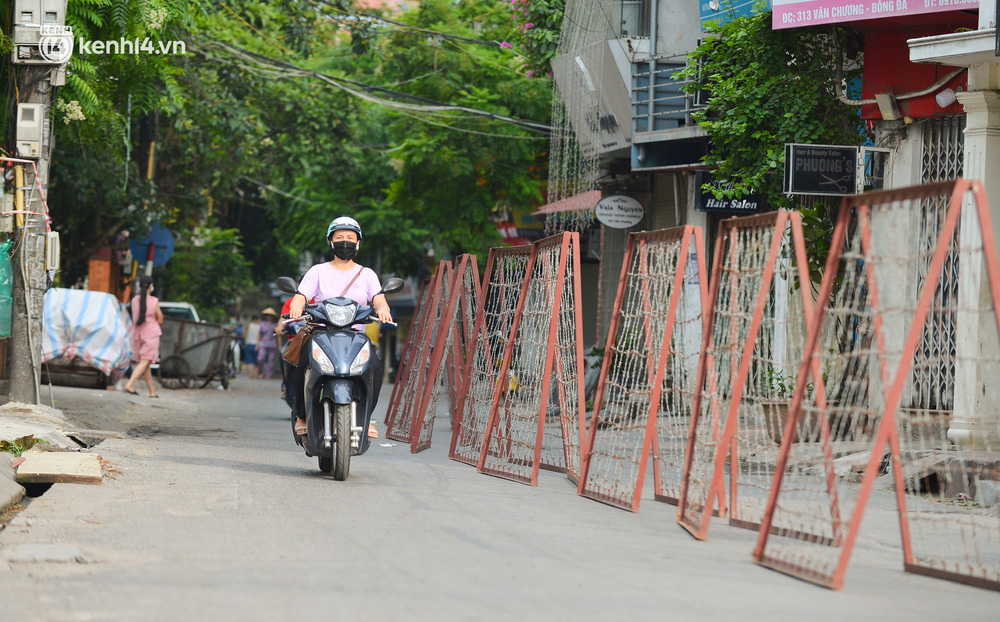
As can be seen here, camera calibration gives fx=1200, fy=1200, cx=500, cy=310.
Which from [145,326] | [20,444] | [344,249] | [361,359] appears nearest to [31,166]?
[20,444]

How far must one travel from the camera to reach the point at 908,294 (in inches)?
215

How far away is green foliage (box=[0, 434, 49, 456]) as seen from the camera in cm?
824

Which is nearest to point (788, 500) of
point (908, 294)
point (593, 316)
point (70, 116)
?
point (908, 294)

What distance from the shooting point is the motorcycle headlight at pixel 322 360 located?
314 inches

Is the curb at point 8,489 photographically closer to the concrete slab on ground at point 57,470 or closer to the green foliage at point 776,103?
the concrete slab on ground at point 57,470

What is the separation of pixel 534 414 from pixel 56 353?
982 centimetres

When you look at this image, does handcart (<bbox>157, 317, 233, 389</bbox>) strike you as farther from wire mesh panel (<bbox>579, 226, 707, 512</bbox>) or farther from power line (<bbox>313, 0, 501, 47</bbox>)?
wire mesh panel (<bbox>579, 226, 707, 512</bbox>)

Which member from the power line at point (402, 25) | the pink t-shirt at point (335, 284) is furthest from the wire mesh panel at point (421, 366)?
the power line at point (402, 25)

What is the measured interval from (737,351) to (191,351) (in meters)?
15.7

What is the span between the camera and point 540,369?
912cm

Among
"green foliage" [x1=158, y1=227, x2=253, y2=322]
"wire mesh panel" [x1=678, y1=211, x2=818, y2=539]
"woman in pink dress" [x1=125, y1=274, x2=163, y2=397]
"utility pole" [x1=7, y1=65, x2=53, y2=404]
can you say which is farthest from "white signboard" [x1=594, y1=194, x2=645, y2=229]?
"green foliage" [x1=158, y1=227, x2=253, y2=322]

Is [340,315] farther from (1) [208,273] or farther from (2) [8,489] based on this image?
(1) [208,273]

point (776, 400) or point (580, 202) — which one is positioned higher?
point (580, 202)

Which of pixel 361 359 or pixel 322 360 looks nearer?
pixel 322 360
